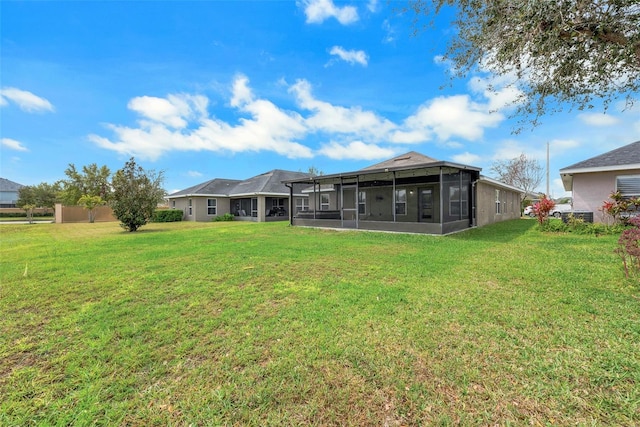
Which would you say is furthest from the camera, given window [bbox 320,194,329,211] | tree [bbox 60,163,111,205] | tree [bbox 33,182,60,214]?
tree [bbox 33,182,60,214]

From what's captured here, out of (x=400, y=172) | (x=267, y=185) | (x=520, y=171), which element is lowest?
(x=400, y=172)

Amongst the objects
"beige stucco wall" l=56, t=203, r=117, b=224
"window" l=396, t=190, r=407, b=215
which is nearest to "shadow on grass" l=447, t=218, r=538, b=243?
"window" l=396, t=190, r=407, b=215

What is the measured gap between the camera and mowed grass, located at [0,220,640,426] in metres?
2.04

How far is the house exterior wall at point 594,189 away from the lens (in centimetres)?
1195

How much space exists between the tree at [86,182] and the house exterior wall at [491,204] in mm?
40288

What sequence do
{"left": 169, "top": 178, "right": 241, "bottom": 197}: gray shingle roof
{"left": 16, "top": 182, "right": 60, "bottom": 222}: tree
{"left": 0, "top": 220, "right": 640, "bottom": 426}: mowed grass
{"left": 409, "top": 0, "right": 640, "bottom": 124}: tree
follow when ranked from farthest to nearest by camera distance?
{"left": 16, "top": 182, "right": 60, "bottom": 222}: tree → {"left": 169, "top": 178, "right": 241, "bottom": 197}: gray shingle roof → {"left": 409, "top": 0, "right": 640, "bottom": 124}: tree → {"left": 0, "top": 220, "right": 640, "bottom": 426}: mowed grass

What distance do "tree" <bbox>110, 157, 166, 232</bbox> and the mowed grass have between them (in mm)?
10145

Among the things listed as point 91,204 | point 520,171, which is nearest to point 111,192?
point 91,204

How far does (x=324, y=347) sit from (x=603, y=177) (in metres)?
16.0

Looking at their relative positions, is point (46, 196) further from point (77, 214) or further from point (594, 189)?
point (594, 189)

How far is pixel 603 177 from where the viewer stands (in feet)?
39.8

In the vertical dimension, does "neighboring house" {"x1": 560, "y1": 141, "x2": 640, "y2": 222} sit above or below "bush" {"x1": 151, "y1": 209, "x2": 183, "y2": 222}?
above

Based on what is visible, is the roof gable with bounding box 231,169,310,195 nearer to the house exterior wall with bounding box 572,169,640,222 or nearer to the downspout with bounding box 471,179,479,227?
the downspout with bounding box 471,179,479,227

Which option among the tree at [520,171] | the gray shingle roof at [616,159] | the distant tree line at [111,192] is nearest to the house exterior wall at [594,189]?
the gray shingle roof at [616,159]
